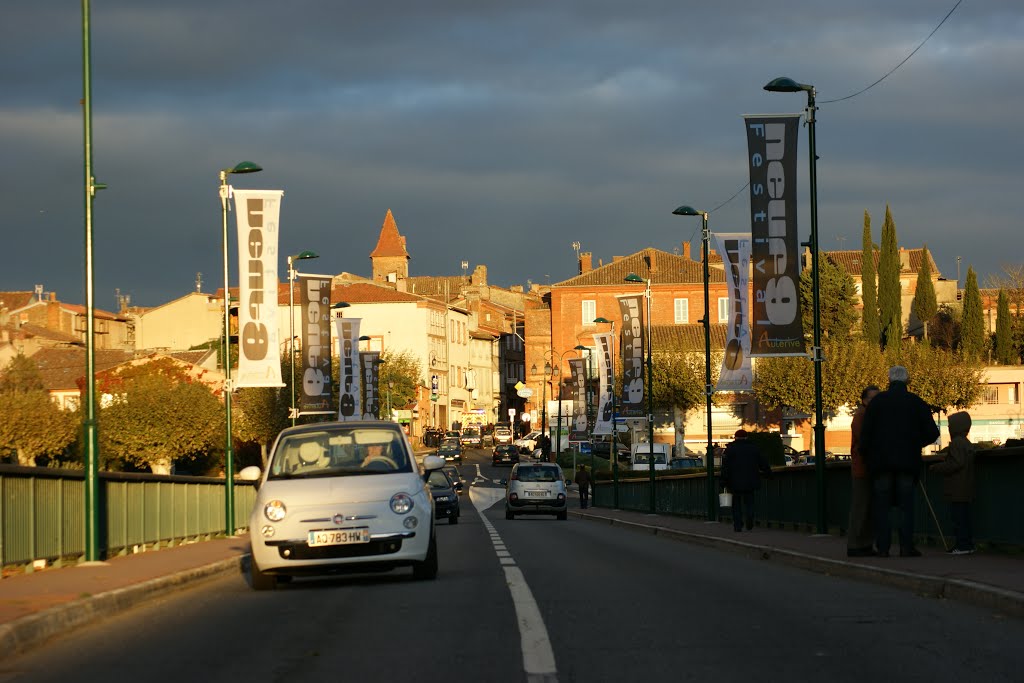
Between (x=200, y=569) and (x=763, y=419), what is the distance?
8522 cm

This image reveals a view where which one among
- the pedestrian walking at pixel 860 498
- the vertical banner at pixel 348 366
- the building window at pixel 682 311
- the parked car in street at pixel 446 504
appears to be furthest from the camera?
the building window at pixel 682 311

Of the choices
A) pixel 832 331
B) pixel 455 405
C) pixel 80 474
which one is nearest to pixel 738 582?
pixel 80 474

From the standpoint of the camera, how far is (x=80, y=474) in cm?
1850

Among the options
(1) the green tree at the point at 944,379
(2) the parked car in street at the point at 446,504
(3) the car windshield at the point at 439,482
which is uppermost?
(1) the green tree at the point at 944,379

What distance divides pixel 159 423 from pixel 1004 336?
→ 59.2 metres

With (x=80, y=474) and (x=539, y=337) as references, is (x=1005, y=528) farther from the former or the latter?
(x=539, y=337)

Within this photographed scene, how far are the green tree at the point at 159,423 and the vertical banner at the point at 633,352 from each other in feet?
116

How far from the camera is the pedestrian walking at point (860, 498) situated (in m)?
15.8

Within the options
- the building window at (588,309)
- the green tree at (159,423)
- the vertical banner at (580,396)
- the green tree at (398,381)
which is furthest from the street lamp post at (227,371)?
the building window at (588,309)

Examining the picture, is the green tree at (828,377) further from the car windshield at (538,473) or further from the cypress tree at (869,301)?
the car windshield at (538,473)

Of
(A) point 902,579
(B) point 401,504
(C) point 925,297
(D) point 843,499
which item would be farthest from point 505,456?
(A) point 902,579

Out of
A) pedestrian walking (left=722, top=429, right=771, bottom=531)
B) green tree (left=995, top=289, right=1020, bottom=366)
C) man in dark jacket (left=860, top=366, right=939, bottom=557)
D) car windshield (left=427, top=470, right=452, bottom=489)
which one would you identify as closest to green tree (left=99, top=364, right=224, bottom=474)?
car windshield (left=427, top=470, right=452, bottom=489)

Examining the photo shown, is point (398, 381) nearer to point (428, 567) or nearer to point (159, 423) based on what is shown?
point (159, 423)

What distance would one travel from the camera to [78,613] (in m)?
11.9
